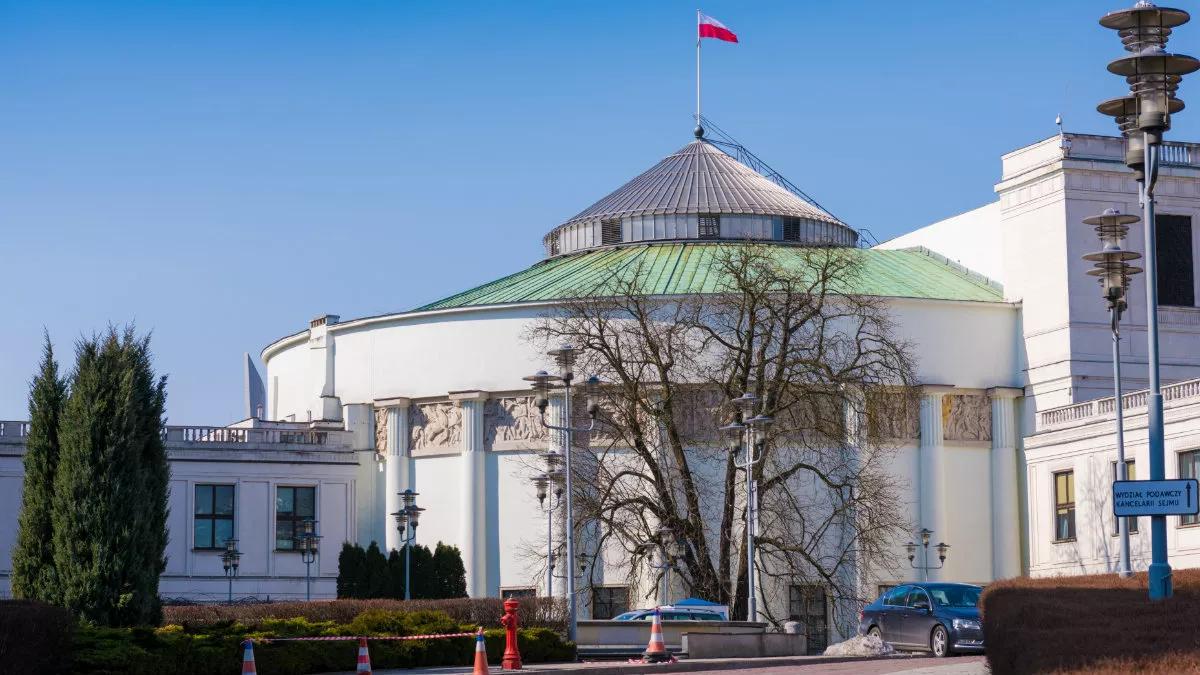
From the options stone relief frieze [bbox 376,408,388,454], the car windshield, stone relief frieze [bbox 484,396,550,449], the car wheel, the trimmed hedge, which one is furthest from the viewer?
stone relief frieze [bbox 376,408,388,454]

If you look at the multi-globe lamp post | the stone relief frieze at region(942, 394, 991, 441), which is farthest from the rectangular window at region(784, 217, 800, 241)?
the multi-globe lamp post

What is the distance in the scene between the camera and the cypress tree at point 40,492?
3152cm

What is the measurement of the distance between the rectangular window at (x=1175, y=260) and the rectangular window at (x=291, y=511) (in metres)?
31.4

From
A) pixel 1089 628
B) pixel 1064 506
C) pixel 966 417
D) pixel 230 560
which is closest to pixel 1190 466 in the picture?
pixel 1064 506

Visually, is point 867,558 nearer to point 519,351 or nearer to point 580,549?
point 580,549

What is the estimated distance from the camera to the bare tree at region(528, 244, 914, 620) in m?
57.3

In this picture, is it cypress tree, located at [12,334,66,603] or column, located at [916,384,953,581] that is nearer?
cypress tree, located at [12,334,66,603]

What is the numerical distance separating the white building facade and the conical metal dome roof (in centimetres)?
389

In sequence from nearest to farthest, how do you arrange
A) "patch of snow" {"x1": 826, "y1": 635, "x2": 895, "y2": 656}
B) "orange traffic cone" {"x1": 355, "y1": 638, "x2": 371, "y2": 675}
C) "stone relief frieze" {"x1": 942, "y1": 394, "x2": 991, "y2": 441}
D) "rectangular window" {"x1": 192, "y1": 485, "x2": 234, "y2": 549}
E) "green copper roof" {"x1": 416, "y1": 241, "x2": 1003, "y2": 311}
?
"orange traffic cone" {"x1": 355, "y1": 638, "x2": 371, "y2": 675}, "patch of snow" {"x1": 826, "y1": 635, "x2": 895, "y2": 656}, "stone relief frieze" {"x1": 942, "y1": 394, "x2": 991, "y2": 441}, "rectangular window" {"x1": 192, "y1": 485, "x2": 234, "y2": 549}, "green copper roof" {"x1": 416, "y1": 241, "x2": 1003, "y2": 311}

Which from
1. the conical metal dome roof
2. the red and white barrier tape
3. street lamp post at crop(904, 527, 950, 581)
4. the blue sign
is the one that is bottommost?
the red and white barrier tape

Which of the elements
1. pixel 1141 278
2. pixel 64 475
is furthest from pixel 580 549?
pixel 64 475

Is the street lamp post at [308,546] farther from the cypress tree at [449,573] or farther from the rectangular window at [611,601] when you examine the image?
the rectangular window at [611,601]

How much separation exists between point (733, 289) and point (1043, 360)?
494 inches

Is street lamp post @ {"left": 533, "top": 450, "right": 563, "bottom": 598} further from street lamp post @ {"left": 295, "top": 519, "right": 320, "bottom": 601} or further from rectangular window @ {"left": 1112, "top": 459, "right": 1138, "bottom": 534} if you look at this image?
rectangular window @ {"left": 1112, "top": 459, "right": 1138, "bottom": 534}
